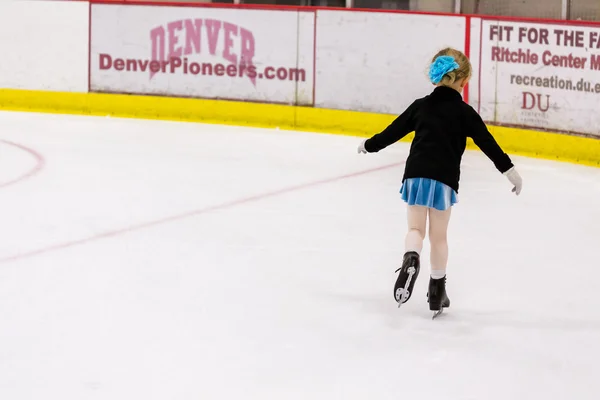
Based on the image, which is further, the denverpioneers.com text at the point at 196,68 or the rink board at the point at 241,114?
the denverpioneers.com text at the point at 196,68

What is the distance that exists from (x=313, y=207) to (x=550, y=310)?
2.43 m

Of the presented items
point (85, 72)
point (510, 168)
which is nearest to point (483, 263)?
point (510, 168)

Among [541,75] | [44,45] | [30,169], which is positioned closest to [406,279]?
[30,169]

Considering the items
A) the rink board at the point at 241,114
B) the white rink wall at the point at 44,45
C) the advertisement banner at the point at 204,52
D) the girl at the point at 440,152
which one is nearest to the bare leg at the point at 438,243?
the girl at the point at 440,152

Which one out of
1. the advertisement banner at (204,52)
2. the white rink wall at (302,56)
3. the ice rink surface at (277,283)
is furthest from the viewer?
the advertisement banner at (204,52)

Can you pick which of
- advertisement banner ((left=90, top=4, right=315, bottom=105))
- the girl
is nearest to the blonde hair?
the girl

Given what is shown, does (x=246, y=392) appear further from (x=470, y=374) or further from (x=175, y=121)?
(x=175, y=121)

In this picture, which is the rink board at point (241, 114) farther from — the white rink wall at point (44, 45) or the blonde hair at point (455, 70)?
the blonde hair at point (455, 70)

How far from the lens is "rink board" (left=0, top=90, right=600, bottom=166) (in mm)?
9344

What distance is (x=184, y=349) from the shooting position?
4160 millimetres

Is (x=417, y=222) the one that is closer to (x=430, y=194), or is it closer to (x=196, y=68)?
(x=430, y=194)

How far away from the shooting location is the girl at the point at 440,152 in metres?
4.48

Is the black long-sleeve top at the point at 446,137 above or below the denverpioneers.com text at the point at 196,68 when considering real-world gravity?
below

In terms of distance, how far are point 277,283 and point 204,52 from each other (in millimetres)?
6189
